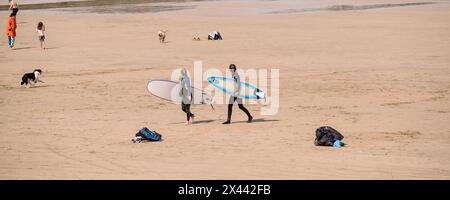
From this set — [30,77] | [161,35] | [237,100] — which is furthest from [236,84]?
[161,35]

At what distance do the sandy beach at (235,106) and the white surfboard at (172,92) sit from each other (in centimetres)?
31

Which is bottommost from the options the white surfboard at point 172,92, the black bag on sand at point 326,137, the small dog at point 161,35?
the black bag on sand at point 326,137

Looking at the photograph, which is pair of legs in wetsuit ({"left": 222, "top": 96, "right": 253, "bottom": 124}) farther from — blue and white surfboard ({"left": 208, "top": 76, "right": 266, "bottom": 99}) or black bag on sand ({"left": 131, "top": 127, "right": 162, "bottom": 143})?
black bag on sand ({"left": 131, "top": 127, "right": 162, "bottom": 143})

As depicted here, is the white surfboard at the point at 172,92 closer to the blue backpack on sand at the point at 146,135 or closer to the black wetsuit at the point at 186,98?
the black wetsuit at the point at 186,98

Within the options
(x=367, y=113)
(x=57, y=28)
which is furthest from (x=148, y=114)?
(x=57, y=28)

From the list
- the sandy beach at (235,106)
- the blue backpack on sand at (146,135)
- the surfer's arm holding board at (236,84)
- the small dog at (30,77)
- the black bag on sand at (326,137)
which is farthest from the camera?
the small dog at (30,77)

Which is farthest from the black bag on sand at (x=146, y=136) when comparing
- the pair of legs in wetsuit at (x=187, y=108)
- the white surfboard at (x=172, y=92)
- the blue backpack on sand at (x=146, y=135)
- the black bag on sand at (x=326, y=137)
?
the white surfboard at (x=172, y=92)

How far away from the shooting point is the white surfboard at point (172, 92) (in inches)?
874

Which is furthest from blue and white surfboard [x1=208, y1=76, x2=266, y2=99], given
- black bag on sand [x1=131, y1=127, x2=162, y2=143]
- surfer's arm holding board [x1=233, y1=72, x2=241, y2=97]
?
black bag on sand [x1=131, y1=127, x2=162, y2=143]

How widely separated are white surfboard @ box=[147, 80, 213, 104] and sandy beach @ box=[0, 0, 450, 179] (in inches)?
12.2

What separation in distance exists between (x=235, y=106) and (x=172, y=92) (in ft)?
5.41

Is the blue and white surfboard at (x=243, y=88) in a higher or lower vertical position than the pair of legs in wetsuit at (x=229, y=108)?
higher

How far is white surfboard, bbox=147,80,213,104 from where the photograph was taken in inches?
874

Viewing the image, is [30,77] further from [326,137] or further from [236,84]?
[326,137]
